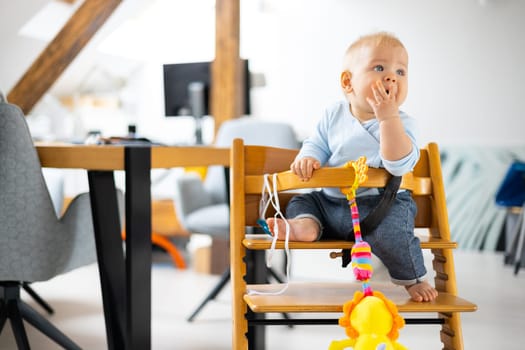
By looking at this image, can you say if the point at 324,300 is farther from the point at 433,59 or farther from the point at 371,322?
the point at 433,59

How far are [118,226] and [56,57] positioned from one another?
2.44 meters

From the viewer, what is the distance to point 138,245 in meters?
1.71

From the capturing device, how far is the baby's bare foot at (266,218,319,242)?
1389mm

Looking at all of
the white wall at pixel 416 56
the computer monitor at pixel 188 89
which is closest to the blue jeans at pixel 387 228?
the computer monitor at pixel 188 89

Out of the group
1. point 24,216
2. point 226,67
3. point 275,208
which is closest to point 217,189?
point 226,67

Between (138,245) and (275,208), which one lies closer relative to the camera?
(275,208)

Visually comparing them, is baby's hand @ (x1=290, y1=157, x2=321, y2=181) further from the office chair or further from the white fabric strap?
the office chair

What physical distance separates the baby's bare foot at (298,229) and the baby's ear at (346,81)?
313mm

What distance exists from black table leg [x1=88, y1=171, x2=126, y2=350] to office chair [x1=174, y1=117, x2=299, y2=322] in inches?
36.3

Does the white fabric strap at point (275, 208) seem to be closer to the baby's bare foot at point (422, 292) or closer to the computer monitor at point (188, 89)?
the baby's bare foot at point (422, 292)

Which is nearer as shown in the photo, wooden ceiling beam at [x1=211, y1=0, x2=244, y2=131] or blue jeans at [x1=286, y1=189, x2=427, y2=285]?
blue jeans at [x1=286, y1=189, x2=427, y2=285]

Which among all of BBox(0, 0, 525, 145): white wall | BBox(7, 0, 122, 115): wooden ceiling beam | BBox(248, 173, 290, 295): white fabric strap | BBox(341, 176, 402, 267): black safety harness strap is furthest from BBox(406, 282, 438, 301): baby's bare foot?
BBox(0, 0, 525, 145): white wall

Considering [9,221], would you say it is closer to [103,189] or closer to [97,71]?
[103,189]

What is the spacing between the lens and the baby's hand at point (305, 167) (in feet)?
4.42
